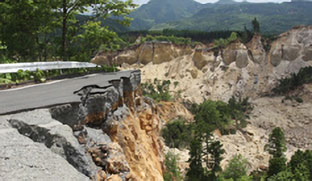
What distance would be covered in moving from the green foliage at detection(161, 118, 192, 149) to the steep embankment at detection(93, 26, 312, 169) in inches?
370

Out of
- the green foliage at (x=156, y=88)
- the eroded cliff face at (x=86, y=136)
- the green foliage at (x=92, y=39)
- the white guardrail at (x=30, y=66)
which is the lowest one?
the green foliage at (x=156, y=88)

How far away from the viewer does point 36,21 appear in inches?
404

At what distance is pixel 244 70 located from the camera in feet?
153

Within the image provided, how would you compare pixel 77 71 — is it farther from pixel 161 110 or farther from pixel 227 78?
pixel 227 78

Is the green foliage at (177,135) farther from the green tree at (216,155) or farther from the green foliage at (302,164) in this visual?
the green foliage at (302,164)

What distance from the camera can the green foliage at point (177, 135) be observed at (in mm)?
29094

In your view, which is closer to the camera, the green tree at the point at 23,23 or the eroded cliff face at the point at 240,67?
the green tree at the point at 23,23

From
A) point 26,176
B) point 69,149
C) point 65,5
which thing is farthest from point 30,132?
point 65,5

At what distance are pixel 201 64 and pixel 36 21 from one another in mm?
43146

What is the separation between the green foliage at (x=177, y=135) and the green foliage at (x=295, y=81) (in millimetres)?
22776

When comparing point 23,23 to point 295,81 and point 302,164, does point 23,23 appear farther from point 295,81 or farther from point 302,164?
point 295,81

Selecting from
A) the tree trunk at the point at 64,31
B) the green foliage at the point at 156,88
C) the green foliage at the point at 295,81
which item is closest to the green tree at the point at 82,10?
the tree trunk at the point at 64,31

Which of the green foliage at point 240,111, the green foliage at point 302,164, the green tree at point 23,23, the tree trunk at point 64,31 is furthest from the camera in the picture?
the green foliage at point 240,111

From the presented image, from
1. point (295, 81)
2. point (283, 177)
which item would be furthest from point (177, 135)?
point (295, 81)
